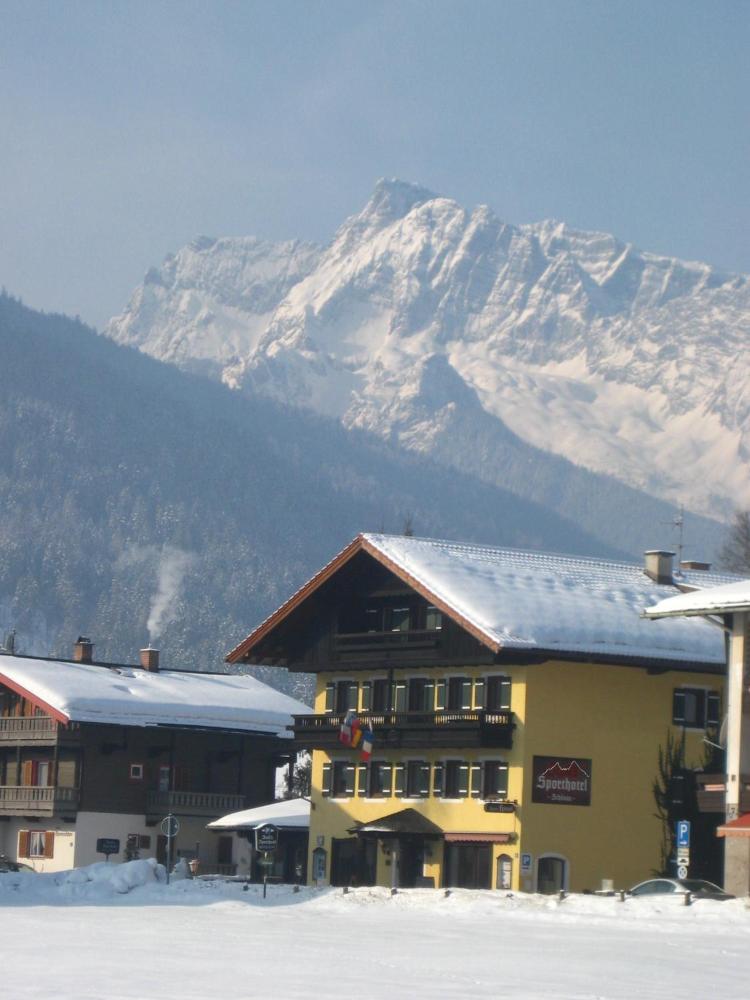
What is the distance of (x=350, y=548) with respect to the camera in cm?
7175

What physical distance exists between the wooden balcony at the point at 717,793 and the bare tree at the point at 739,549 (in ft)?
163

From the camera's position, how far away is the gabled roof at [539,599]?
2596 inches

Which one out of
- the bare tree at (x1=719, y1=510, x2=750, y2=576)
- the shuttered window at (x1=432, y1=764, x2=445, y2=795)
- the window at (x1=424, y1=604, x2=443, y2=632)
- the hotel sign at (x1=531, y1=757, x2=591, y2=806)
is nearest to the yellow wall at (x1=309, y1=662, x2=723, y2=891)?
the hotel sign at (x1=531, y1=757, x2=591, y2=806)

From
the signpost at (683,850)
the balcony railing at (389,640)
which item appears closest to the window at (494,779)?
the balcony railing at (389,640)

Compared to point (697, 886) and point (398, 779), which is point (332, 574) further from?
point (697, 886)

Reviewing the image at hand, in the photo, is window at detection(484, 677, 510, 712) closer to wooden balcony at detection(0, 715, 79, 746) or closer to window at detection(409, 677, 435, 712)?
window at detection(409, 677, 435, 712)

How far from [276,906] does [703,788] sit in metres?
12.9

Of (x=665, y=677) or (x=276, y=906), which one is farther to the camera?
(x=665, y=677)

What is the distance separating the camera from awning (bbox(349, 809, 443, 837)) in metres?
69.1

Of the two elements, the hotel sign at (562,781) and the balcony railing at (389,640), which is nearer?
the hotel sign at (562,781)

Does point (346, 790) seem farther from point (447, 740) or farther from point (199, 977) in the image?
point (199, 977)

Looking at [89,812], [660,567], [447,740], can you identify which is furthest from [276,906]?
[89,812]

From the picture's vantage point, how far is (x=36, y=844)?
9138cm

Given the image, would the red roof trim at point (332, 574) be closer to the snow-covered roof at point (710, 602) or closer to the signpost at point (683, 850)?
the snow-covered roof at point (710, 602)
